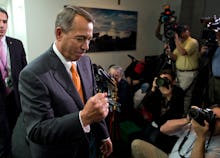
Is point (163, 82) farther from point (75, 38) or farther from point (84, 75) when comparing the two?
point (75, 38)

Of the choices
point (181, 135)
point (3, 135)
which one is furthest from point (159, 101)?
point (3, 135)

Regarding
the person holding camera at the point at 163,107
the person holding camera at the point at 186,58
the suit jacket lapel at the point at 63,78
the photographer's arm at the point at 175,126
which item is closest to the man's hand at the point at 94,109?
the suit jacket lapel at the point at 63,78

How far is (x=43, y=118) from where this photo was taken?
32.8 inches

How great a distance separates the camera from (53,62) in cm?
94

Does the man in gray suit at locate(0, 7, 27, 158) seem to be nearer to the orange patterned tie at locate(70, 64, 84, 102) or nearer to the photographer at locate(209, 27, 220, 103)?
the orange patterned tie at locate(70, 64, 84, 102)

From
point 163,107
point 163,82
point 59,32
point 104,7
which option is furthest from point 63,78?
point 104,7

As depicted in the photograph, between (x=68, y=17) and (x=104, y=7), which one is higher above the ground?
(x=104, y=7)

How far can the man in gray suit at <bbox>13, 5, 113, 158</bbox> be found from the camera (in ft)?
2.64

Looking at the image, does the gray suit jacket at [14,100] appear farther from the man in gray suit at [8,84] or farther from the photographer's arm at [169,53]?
the photographer's arm at [169,53]

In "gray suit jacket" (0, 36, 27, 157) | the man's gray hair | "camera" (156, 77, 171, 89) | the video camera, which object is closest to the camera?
the man's gray hair

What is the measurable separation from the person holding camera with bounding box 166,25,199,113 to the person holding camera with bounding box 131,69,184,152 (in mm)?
762

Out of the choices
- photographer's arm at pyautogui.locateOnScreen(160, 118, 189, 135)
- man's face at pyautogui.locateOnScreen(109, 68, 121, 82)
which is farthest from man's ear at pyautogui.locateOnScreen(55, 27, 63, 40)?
man's face at pyautogui.locateOnScreen(109, 68, 121, 82)

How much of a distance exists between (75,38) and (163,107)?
57.0 inches

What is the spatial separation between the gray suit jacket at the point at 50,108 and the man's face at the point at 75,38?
0.19 feet
